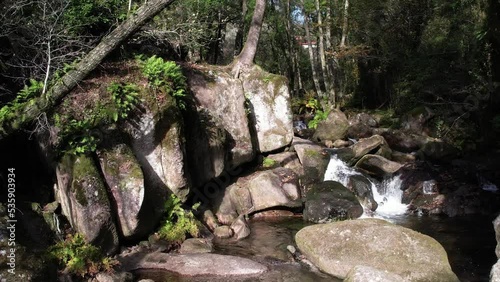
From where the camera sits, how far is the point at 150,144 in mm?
10266

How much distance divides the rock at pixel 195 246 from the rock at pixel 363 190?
6101 mm

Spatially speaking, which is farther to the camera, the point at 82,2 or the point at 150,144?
the point at 82,2

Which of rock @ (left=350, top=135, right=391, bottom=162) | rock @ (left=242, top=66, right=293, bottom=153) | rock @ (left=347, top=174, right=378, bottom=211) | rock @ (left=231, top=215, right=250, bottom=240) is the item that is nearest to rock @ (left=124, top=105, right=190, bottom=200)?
rock @ (left=231, top=215, right=250, bottom=240)

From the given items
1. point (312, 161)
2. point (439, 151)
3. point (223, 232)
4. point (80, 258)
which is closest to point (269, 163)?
point (312, 161)

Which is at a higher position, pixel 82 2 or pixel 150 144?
pixel 82 2

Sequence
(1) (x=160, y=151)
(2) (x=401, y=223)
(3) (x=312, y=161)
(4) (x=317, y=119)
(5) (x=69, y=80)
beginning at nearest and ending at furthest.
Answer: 1. (5) (x=69, y=80)
2. (1) (x=160, y=151)
3. (2) (x=401, y=223)
4. (3) (x=312, y=161)
5. (4) (x=317, y=119)

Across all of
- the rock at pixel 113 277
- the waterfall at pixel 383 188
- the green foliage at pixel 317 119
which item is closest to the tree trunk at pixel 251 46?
the waterfall at pixel 383 188

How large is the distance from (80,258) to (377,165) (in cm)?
1102

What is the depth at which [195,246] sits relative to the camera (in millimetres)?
9547

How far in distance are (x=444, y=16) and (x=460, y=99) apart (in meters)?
4.36

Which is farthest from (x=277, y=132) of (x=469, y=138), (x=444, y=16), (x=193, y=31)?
(x=444, y=16)

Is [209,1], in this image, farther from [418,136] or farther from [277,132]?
[418,136]

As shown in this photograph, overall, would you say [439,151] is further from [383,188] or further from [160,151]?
[160,151]

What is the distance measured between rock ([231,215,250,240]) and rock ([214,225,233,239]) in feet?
0.53
